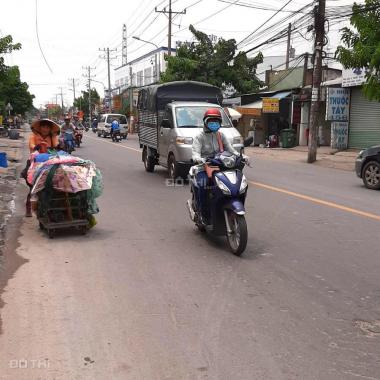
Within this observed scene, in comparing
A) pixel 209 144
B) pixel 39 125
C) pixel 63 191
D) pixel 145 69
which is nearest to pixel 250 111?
pixel 39 125

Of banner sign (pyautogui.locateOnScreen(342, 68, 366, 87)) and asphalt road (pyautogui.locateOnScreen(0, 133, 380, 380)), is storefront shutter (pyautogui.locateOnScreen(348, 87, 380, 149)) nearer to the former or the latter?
banner sign (pyautogui.locateOnScreen(342, 68, 366, 87))

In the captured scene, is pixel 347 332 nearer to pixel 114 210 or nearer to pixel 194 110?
pixel 114 210

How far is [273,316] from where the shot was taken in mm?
4207

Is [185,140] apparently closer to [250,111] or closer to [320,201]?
[320,201]

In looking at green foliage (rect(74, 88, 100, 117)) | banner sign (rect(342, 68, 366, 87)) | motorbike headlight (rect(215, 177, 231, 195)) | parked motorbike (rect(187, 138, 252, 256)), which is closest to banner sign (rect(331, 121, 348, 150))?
banner sign (rect(342, 68, 366, 87))

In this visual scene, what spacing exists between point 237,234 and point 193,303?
1.72m

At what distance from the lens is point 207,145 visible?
6.90 meters

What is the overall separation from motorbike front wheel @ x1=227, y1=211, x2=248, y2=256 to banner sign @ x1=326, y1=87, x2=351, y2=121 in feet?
67.1

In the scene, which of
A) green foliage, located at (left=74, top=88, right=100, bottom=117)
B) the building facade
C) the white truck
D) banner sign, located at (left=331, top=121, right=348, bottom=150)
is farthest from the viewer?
green foliage, located at (left=74, top=88, right=100, bottom=117)

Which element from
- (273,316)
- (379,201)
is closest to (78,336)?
(273,316)

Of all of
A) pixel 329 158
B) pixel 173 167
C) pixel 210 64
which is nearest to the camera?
pixel 173 167

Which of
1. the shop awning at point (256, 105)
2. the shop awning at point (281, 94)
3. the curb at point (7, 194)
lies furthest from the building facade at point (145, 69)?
the curb at point (7, 194)

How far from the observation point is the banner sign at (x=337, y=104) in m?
25.3

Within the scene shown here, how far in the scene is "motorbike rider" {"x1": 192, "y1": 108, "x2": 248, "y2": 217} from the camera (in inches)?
261
